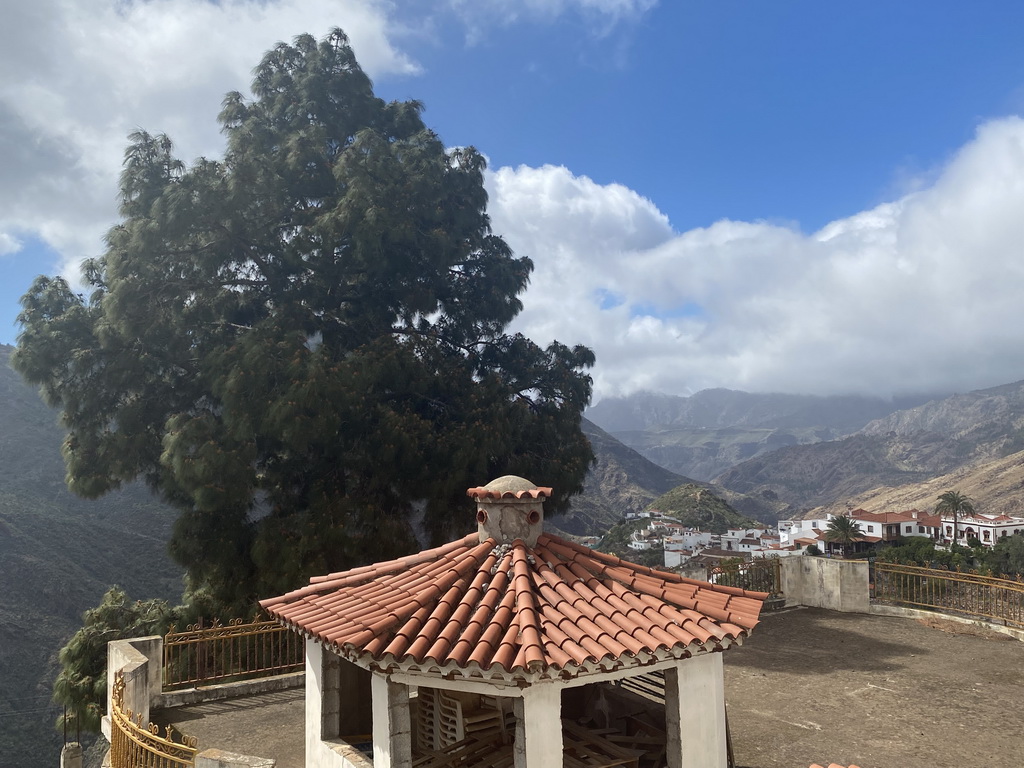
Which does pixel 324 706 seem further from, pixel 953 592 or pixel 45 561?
pixel 45 561

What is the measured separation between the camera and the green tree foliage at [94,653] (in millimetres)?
17031

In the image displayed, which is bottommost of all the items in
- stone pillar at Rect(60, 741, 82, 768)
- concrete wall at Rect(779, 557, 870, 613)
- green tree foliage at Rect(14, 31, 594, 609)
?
stone pillar at Rect(60, 741, 82, 768)

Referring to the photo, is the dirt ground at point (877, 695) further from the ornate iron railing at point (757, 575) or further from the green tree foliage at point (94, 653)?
the green tree foliage at point (94, 653)

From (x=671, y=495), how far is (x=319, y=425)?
4861 inches

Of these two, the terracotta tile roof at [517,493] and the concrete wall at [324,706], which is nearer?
the terracotta tile roof at [517,493]

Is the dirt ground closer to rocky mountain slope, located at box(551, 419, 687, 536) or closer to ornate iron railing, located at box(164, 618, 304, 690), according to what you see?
ornate iron railing, located at box(164, 618, 304, 690)

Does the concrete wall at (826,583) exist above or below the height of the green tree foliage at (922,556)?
above

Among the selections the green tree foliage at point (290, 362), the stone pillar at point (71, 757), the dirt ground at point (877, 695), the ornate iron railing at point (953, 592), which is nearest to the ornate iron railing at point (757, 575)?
the dirt ground at point (877, 695)

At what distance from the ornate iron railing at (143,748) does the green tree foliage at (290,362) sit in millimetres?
7971

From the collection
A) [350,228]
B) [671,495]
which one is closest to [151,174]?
[350,228]

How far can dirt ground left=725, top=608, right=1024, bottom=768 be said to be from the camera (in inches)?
324

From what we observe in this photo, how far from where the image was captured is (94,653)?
17953 millimetres

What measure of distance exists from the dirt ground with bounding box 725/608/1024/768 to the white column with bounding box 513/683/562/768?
3557 mm

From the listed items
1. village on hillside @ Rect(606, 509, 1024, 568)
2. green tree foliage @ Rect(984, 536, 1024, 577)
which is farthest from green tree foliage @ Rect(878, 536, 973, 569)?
village on hillside @ Rect(606, 509, 1024, 568)
